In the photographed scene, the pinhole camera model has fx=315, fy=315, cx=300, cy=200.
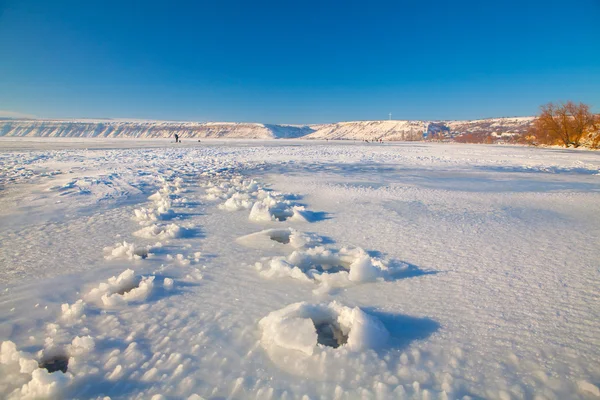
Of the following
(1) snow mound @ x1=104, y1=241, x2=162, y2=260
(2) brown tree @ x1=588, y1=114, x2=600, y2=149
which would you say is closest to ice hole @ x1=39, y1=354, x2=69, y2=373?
(1) snow mound @ x1=104, y1=241, x2=162, y2=260

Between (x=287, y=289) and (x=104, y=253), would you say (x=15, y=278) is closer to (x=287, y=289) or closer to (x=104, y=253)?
(x=104, y=253)

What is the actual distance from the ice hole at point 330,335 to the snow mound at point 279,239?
1.48 m

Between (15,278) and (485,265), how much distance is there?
443 cm

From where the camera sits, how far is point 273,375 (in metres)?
1.73

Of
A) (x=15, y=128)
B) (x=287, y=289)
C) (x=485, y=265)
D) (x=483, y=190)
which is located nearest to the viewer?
(x=287, y=289)

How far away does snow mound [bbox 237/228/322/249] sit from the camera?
12.2 feet

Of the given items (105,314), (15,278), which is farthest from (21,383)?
(15,278)

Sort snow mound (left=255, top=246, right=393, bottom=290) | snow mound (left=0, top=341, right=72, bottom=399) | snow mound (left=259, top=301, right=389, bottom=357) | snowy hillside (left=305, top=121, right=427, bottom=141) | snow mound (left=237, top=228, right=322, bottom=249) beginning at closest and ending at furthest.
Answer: snow mound (left=0, top=341, right=72, bottom=399)
snow mound (left=259, top=301, right=389, bottom=357)
snow mound (left=255, top=246, right=393, bottom=290)
snow mound (left=237, top=228, right=322, bottom=249)
snowy hillside (left=305, top=121, right=427, bottom=141)

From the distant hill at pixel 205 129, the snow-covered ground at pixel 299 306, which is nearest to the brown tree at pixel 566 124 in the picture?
the snow-covered ground at pixel 299 306

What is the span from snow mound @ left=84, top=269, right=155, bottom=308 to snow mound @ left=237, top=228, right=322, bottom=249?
131 cm

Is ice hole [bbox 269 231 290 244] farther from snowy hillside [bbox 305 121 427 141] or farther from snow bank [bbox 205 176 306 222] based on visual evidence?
snowy hillside [bbox 305 121 427 141]

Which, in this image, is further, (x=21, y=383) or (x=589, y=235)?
(x=589, y=235)

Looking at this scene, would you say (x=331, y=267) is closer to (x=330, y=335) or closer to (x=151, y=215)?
(x=330, y=335)

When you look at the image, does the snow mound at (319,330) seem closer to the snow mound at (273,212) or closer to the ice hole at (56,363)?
the ice hole at (56,363)
